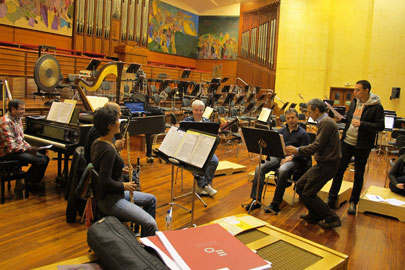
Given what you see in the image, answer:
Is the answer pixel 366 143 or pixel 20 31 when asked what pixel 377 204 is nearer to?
pixel 366 143

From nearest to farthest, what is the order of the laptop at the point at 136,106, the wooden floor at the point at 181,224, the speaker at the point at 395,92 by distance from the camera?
the wooden floor at the point at 181,224 < the laptop at the point at 136,106 < the speaker at the point at 395,92

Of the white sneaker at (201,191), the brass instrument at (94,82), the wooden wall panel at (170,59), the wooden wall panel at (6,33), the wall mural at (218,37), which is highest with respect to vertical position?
the wall mural at (218,37)

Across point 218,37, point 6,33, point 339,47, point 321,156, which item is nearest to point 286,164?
point 321,156

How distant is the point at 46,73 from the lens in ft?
26.0

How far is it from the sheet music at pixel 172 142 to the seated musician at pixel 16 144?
1955mm

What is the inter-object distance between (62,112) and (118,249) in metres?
3.75

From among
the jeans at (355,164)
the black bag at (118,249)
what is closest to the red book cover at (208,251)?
the black bag at (118,249)

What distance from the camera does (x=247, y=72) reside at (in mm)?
17625

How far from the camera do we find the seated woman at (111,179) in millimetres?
2658

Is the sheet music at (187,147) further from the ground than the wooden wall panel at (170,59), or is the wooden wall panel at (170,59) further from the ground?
the wooden wall panel at (170,59)

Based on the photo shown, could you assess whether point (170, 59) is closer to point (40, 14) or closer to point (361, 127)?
point (40, 14)

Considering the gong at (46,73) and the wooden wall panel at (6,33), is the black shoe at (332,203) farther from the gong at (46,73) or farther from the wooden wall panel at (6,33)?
the wooden wall panel at (6,33)

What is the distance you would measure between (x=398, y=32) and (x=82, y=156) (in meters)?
13.4

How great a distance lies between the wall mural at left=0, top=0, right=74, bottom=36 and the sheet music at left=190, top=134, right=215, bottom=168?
1101 cm
